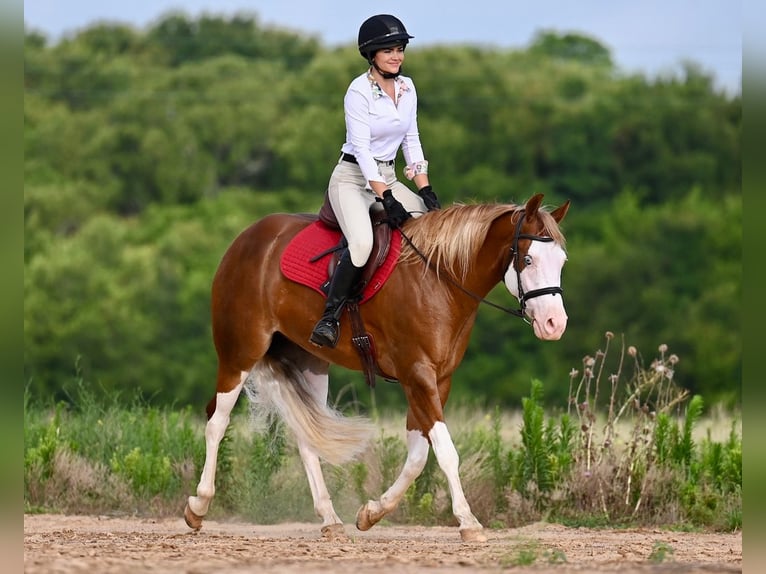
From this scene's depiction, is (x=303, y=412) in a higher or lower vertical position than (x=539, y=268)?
lower

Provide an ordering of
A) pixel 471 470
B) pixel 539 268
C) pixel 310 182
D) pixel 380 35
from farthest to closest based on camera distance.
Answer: pixel 310 182, pixel 471 470, pixel 380 35, pixel 539 268

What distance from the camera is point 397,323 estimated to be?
838 centimetres

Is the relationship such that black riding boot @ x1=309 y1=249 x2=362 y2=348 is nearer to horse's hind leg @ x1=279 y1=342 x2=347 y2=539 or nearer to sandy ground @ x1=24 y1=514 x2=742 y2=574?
horse's hind leg @ x1=279 y1=342 x2=347 y2=539

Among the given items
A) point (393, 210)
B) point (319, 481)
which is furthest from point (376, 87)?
point (319, 481)

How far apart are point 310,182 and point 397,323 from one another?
48.8 metres

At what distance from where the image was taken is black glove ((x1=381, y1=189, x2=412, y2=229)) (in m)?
8.43

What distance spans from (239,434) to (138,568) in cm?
596

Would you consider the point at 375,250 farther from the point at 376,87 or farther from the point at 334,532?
the point at 334,532

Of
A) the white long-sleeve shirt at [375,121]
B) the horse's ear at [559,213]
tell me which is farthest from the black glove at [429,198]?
the horse's ear at [559,213]

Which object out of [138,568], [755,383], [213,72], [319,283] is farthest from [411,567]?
[213,72]

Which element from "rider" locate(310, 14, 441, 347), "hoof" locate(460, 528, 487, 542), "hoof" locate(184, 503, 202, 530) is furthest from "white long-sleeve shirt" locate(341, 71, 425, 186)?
"hoof" locate(184, 503, 202, 530)

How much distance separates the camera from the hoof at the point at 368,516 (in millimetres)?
8461

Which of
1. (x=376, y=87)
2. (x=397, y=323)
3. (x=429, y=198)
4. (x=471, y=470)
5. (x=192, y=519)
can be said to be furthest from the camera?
(x=471, y=470)

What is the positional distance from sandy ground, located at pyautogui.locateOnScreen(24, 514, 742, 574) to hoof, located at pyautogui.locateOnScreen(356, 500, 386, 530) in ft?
0.37
